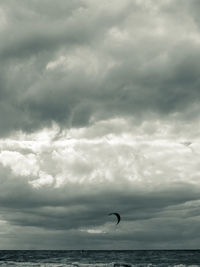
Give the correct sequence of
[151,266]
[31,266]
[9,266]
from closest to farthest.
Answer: [9,266]
[31,266]
[151,266]

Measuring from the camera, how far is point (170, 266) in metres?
76.2

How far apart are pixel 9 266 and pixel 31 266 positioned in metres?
5.63

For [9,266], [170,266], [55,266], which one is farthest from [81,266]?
[170,266]

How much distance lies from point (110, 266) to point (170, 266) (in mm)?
12453

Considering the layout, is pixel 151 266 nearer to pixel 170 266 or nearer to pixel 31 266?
pixel 170 266

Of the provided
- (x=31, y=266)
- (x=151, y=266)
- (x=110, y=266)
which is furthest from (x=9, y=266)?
(x=151, y=266)

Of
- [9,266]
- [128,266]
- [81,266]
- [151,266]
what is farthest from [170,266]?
[9,266]

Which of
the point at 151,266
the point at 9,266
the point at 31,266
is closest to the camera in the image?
the point at 9,266

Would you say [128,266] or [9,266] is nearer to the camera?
[9,266]

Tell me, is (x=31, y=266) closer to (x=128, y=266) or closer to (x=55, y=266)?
(x=55, y=266)

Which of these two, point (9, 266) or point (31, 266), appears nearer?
point (9, 266)

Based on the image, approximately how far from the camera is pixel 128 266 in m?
74.6

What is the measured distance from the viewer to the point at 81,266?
2842 inches

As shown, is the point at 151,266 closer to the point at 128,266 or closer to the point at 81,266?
the point at 128,266
